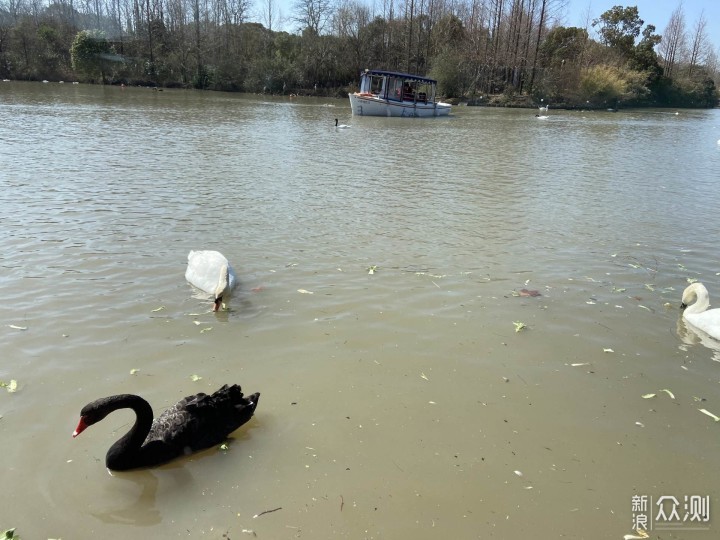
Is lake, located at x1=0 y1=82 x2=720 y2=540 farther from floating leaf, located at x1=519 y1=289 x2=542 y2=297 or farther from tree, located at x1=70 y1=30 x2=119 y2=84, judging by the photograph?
tree, located at x1=70 y1=30 x2=119 y2=84

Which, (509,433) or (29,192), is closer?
(509,433)

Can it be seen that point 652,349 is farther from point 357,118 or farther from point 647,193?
point 357,118

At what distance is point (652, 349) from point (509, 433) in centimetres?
240

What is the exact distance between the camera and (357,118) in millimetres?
33500

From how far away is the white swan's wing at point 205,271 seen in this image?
6319 mm

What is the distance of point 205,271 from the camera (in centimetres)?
645

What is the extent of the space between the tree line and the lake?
49.9 m

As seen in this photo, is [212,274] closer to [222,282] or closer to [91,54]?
[222,282]

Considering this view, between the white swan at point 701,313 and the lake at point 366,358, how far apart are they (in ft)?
0.46

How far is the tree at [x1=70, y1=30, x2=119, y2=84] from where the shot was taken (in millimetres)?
54344

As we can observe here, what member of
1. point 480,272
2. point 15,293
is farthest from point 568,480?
point 15,293

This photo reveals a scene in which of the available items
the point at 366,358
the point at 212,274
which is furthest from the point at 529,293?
the point at 212,274

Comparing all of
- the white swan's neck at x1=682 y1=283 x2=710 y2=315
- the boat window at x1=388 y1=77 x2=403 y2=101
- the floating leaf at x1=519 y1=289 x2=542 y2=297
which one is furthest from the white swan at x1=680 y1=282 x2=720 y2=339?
the boat window at x1=388 y1=77 x2=403 y2=101

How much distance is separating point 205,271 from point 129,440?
3.16m
